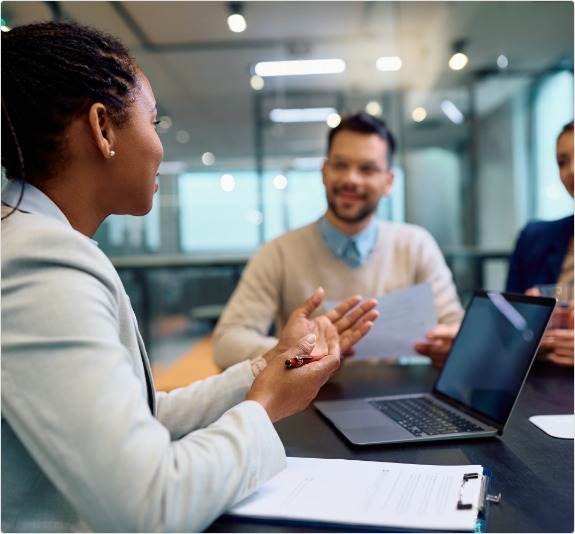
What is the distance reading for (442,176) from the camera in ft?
13.3

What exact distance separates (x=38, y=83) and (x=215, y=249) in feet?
Answer: 11.2

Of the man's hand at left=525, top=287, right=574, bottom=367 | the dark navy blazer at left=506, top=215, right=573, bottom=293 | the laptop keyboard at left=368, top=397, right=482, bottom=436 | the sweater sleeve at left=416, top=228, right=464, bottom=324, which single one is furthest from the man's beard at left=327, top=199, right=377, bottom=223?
the laptop keyboard at left=368, top=397, right=482, bottom=436

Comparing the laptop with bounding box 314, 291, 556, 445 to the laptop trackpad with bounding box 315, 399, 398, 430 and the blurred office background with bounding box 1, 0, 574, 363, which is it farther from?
the blurred office background with bounding box 1, 0, 574, 363

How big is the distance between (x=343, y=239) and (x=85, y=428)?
1521 mm

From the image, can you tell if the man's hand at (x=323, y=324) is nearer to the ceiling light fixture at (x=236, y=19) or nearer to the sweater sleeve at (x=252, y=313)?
the sweater sleeve at (x=252, y=313)

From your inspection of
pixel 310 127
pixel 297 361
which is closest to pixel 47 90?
pixel 297 361

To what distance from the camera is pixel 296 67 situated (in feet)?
13.9

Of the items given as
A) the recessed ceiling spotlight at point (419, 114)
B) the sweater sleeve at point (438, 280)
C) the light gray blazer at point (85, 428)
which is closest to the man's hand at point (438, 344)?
the sweater sleeve at point (438, 280)

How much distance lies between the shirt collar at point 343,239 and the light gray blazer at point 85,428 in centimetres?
135

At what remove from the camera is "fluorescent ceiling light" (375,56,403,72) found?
4.21 metres

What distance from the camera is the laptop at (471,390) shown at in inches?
37.0

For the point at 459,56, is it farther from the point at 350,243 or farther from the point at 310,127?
the point at 350,243

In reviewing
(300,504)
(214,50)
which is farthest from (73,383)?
(214,50)

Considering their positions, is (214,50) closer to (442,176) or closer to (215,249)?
(215,249)
